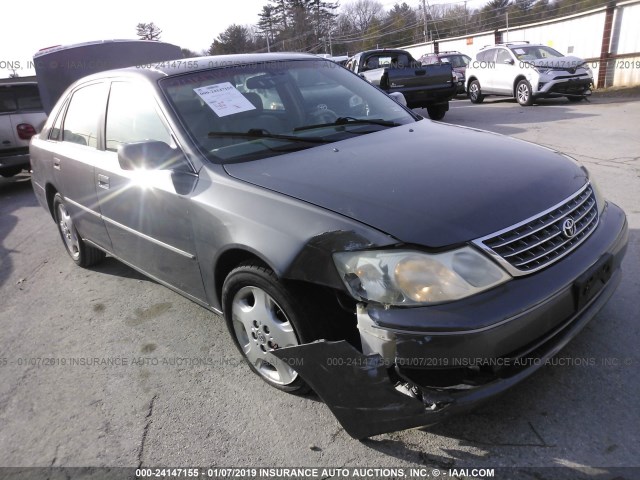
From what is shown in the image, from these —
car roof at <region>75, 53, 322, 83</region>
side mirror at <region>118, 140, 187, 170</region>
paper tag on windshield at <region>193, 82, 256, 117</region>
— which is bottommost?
side mirror at <region>118, 140, 187, 170</region>

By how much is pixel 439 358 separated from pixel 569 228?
92cm

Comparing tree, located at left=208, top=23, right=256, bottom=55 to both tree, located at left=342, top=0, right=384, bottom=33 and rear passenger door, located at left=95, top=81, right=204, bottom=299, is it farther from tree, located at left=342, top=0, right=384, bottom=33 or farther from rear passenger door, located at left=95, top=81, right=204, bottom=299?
rear passenger door, located at left=95, top=81, right=204, bottom=299

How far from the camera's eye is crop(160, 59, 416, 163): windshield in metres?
2.98

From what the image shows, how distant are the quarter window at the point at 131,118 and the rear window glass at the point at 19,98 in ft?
22.1

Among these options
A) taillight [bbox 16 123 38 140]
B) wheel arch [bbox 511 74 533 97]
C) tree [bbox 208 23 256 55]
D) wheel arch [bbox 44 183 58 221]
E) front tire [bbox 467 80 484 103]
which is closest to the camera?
wheel arch [bbox 44 183 58 221]

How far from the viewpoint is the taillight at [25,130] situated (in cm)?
884

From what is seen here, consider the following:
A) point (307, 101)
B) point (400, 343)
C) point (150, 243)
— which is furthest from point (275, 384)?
point (307, 101)

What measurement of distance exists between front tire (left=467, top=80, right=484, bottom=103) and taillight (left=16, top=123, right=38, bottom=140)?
1185 cm

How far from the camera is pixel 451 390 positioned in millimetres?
1987

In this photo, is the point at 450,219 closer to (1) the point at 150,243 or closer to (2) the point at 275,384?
(2) the point at 275,384

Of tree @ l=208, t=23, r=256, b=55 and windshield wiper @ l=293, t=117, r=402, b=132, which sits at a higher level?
tree @ l=208, t=23, r=256, b=55

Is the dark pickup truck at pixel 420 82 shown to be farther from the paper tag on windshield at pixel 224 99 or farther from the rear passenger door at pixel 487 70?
the paper tag on windshield at pixel 224 99

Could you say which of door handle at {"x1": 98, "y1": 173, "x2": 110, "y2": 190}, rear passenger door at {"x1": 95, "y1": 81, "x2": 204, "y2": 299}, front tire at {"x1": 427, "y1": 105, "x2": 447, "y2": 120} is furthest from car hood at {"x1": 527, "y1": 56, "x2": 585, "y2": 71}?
door handle at {"x1": 98, "y1": 173, "x2": 110, "y2": 190}

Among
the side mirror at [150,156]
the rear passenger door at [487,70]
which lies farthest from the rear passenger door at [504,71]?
the side mirror at [150,156]
